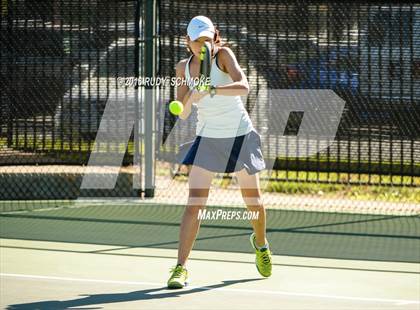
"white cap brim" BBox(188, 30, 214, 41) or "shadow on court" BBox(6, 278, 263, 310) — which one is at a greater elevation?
"white cap brim" BBox(188, 30, 214, 41)

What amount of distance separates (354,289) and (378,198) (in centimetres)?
483

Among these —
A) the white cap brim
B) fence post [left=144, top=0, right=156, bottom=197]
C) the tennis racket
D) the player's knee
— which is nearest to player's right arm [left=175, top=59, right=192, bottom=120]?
the tennis racket

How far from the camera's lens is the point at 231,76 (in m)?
7.83

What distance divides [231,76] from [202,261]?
209 centimetres

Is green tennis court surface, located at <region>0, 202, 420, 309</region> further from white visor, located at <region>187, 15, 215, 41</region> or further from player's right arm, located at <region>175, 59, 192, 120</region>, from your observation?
white visor, located at <region>187, 15, 215, 41</region>

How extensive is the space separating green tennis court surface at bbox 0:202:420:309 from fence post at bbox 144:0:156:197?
472 mm

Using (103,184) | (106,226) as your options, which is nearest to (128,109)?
(103,184)

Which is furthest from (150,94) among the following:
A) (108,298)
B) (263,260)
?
(108,298)

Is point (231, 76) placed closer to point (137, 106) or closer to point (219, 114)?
point (219, 114)

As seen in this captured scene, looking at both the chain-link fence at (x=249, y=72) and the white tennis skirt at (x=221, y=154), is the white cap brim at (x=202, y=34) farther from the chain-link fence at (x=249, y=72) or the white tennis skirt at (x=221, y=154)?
the chain-link fence at (x=249, y=72)

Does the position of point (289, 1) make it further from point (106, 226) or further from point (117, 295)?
point (117, 295)

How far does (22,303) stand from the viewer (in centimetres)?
745

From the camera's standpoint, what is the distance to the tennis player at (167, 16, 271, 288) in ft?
25.9

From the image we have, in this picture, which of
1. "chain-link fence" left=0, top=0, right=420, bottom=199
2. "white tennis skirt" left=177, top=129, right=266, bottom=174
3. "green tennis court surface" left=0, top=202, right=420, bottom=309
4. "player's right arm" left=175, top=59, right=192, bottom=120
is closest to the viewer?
"green tennis court surface" left=0, top=202, right=420, bottom=309
